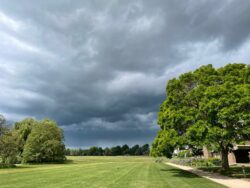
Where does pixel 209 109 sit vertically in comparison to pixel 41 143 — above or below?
below

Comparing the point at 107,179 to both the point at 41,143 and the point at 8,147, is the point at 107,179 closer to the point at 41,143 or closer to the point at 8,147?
the point at 8,147

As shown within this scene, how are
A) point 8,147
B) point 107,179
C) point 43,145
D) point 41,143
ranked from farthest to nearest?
1. point 41,143
2. point 43,145
3. point 8,147
4. point 107,179

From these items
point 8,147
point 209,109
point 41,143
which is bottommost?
point 8,147

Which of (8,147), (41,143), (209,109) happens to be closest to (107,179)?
(209,109)

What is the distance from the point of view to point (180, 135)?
25.6m

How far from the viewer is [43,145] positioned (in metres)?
70.9

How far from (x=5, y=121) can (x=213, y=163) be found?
39.4 metres

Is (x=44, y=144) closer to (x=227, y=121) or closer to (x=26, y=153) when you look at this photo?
(x=26, y=153)

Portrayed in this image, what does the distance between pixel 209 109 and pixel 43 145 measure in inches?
2296

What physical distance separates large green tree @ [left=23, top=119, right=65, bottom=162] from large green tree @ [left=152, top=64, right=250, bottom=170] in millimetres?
48694

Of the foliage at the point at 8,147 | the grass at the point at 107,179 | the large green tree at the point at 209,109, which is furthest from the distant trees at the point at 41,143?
the large green tree at the point at 209,109

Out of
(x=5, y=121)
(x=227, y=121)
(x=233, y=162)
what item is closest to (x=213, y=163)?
(x=233, y=162)

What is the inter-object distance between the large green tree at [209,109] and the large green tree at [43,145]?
160ft

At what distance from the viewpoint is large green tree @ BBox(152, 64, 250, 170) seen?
21.6 m
